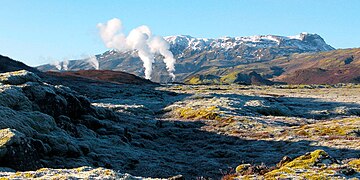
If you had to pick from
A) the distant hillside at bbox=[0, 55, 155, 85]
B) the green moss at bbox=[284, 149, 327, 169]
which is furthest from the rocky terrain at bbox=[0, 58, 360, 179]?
the distant hillside at bbox=[0, 55, 155, 85]

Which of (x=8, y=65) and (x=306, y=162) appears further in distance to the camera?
(x=8, y=65)

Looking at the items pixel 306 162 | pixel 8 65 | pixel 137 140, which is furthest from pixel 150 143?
pixel 8 65

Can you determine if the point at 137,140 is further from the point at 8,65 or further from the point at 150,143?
the point at 8,65

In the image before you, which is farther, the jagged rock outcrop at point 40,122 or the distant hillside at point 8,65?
the distant hillside at point 8,65

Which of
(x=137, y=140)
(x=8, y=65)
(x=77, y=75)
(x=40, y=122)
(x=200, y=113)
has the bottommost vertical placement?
(x=137, y=140)

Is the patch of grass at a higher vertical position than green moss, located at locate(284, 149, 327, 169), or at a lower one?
lower

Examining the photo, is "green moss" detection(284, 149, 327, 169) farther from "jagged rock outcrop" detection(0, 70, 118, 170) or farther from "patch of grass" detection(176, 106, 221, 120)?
A: "patch of grass" detection(176, 106, 221, 120)

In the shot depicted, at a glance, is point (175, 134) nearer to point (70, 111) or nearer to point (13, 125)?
point (70, 111)

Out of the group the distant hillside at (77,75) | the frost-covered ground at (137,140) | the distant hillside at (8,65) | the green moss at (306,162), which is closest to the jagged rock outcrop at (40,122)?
the frost-covered ground at (137,140)

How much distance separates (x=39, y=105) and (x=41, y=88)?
12.2 ft

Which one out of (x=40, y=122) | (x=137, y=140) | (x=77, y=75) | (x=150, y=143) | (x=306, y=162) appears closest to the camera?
(x=306, y=162)

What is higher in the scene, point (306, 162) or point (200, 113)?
point (306, 162)

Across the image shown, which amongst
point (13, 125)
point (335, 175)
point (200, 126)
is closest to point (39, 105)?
point (13, 125)

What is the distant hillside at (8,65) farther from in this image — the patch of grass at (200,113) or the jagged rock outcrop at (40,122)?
the jagged rock outcrop at (40,122)
